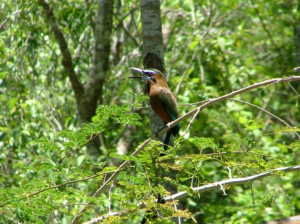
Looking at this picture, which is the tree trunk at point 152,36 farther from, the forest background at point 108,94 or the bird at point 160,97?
the forest background at point 108,94

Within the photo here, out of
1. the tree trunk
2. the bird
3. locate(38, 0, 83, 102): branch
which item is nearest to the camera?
the tree trunk

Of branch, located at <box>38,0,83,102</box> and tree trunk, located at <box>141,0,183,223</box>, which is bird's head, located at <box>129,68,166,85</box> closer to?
tree trunk, located at <box>141,0,183,223</box>

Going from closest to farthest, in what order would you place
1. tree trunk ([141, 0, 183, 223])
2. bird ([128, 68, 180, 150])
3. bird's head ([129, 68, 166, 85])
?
tree trunk ([141, 0, 183, 223]) < bird's head ([129, 68, 166, 85]) < bird ([128, 68, 180, 150])

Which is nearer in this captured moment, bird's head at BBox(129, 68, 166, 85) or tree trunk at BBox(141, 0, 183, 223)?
tree trunk at BBox(141, 0, 183, 223)

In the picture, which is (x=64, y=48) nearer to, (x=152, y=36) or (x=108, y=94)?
(x=108, y=94)

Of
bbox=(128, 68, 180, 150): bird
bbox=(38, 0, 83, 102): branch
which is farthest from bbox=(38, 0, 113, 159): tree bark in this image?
bbox=(128, 68, 180, 150): bird

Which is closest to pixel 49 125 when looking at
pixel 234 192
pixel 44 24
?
pixel 44 24

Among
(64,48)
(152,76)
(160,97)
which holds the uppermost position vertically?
(64,48)

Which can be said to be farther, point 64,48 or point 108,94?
point 108,94

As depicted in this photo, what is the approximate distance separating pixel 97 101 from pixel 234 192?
264 centimetres

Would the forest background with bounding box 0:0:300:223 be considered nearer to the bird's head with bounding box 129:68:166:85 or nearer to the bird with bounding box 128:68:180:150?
the bird with bounding box 128:68:180:150

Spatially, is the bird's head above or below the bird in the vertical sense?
above

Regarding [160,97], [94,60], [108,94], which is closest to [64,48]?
[94,60]

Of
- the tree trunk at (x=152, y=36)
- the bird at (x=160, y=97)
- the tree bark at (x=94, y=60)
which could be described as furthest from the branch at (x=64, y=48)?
the tree trunk at (x=152, y=36)
